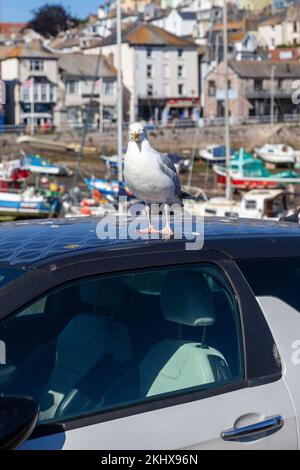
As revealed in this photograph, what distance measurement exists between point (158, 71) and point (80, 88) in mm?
8232

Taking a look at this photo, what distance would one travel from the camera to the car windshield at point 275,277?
10.9 ft

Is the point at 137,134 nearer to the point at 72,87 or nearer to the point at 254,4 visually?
the point at 72,87

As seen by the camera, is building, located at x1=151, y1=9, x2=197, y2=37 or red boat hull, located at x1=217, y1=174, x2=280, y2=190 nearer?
red boat hull, located at x1=217, y1=174, x2=280, y2=190

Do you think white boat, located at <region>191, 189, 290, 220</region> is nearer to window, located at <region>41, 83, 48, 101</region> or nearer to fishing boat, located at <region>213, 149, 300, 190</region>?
fishing boat, located at <region>213, 149, 300, 190</region>

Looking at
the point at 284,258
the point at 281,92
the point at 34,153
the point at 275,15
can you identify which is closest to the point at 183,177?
the point at 34,153

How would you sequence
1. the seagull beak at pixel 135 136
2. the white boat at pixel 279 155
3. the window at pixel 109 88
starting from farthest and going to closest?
the window at pixel 109 88, the white boat at pixel 279 155, the seagull beak at pixel 135 136

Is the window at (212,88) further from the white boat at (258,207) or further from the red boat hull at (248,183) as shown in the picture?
the white boat at (258,207)

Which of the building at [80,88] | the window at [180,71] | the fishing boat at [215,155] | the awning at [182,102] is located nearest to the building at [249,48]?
the window at [180,71]

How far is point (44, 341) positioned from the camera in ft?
9.66

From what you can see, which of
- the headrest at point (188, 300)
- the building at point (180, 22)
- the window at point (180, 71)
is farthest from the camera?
the building at point (180, 22)

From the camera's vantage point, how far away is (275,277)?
11.2 ft

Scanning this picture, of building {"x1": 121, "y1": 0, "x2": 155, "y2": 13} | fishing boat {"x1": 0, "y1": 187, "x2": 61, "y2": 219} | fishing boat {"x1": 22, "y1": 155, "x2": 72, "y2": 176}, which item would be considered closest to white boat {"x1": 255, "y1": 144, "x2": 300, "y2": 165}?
fishing boat {"x1": 22, "y1": 155, "x2": 72, "y2": 176}

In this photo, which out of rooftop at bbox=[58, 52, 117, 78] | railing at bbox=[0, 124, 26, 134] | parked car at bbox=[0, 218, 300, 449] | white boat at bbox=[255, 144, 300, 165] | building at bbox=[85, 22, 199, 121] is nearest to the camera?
parked car at bbox=[0, 218, 300, 449]

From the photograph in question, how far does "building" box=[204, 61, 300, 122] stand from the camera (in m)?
74.1
